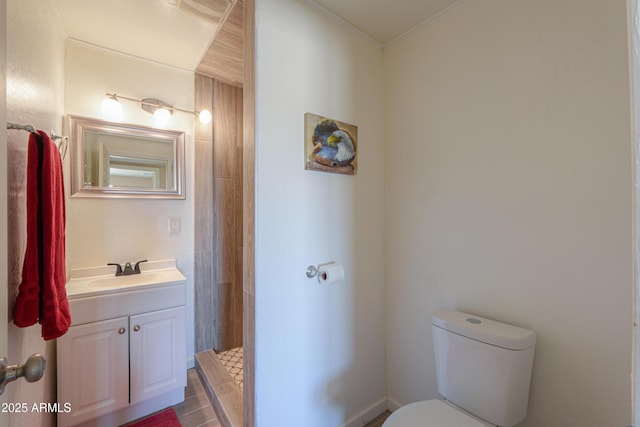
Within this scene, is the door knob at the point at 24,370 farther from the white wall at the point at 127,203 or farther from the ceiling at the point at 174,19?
the ceiling at the point at 174,19

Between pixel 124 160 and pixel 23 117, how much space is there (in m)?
0.93


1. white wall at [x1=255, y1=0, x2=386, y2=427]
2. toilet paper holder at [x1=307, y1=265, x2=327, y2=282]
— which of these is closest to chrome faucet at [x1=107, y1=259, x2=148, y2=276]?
white wall at [x1=255, y1=0, x2=386, y2=427]

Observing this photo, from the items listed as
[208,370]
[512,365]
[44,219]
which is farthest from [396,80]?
[208,370]

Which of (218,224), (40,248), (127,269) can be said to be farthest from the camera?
(218,224)

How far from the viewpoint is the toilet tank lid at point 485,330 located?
1.05 meters

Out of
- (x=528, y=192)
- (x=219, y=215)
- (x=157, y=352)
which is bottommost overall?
(x=157, y=352)

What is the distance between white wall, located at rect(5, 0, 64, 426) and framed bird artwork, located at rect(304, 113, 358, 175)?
1.08m

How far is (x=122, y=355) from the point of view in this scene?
151 cm

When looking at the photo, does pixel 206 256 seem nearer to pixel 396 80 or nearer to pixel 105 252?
pixel 105 252

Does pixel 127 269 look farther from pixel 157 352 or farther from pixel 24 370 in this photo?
pixel 24 370

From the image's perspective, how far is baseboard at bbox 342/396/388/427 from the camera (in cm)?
151

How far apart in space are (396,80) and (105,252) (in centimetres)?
236

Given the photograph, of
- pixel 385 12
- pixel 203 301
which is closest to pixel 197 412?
pixel 203 301

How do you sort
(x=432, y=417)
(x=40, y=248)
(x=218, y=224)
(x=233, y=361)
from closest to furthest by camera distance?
(x=40, y=248)
(x=432, y=417)
(x=233, y=361)
(x=218, y=224)
